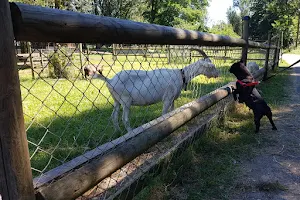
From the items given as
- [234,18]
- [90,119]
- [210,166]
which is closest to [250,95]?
[210,166]

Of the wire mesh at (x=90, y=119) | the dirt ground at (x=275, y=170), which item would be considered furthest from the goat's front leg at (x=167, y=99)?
the dirt ground at (x=275, y=170)

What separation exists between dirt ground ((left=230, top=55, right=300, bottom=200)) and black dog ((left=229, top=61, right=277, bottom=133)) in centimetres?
28

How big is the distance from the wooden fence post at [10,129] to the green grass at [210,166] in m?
1.50

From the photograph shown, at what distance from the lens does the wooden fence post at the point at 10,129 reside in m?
0.96

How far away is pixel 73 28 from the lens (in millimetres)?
1213

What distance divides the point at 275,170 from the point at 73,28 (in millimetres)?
2863

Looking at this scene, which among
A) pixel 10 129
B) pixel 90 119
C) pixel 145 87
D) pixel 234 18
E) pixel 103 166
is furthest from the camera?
pixel 234 18

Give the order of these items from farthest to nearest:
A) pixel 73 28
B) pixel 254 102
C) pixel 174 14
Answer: pixel 174 14
pixel 254 102
pixel 73 28

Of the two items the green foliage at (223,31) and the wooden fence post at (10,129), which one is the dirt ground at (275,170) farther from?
the green foliage at (223,31)

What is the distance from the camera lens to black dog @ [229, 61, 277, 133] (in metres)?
4.48

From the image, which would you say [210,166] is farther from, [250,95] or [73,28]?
[73,28]

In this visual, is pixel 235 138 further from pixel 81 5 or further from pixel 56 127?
pixel 81 5

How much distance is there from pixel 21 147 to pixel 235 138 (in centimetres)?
352

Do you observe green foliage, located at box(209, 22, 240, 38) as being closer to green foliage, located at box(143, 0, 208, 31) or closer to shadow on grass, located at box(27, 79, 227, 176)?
green foliage, located at box(143, 0, 208, 31)
